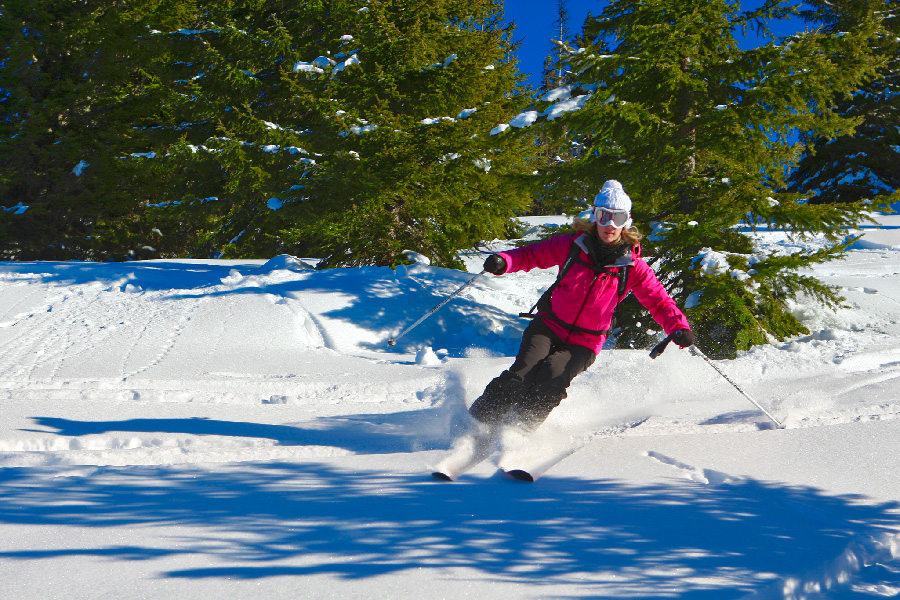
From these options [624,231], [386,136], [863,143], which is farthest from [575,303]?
[863,143]

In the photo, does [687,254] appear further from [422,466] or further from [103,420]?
[103,420]

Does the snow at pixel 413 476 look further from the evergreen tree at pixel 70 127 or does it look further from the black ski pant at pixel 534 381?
the evergreen tree at pixel 70 127

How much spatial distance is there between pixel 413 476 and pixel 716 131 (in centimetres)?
587

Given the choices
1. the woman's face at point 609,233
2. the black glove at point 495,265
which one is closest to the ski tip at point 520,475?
the black glove at point 495,265

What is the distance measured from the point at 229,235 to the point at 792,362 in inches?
468

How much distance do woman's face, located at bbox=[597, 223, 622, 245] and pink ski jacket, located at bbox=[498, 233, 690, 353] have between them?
0.40 ft

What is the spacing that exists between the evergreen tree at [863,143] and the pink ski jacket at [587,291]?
17130 millimetres

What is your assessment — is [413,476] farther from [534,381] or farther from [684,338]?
[684,338]

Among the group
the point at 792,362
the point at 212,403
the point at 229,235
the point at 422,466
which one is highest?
the point at 229,235

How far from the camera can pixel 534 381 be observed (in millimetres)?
3803

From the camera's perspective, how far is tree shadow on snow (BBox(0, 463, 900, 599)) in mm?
2158

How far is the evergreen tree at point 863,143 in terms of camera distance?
1836cm

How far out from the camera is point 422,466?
3254mm

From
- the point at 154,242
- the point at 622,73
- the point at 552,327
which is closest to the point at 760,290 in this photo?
the point at 622,73
